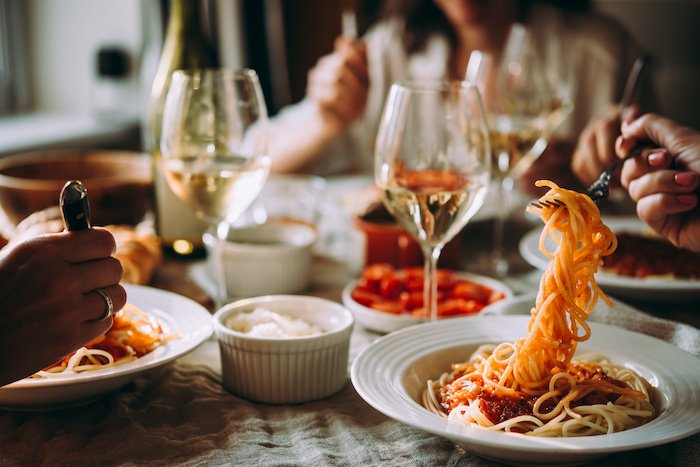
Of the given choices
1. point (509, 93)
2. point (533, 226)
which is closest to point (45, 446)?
point (509, 93)

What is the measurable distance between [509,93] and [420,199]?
663 mm

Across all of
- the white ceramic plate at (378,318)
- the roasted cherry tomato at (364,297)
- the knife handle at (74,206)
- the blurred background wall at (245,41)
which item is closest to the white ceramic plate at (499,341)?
the white ceramic plate at (378,318)

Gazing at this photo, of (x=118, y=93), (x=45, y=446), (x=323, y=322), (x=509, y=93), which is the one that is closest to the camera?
(x=45, y=446)

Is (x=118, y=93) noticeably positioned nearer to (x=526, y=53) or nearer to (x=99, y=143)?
(x=99, y=143)

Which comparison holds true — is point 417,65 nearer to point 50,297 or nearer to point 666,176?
point 666,176

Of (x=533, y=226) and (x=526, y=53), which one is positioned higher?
(x=526, y=53)

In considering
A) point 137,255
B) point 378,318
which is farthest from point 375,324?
point 137,255

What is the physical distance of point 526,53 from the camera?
162 cm

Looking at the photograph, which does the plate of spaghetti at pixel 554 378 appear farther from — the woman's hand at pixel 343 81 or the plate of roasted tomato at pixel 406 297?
the woman's hand at pixel 343 81

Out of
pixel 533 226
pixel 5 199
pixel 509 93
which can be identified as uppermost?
pixel 509 93

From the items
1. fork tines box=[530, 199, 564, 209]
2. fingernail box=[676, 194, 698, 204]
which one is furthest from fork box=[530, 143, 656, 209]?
fingernail box=[676, 194, 698, 204]

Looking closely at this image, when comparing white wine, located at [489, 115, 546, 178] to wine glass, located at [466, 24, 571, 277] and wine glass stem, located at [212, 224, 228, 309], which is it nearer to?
wine glass, located at [466, 24, 571, 277]

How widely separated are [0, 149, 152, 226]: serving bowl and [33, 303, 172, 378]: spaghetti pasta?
55 centimetres

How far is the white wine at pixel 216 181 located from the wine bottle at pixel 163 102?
30 cm
